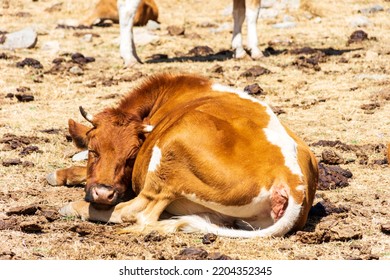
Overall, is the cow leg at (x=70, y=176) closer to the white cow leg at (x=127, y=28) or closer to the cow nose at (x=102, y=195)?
the cow nose at (x=102, y=195)

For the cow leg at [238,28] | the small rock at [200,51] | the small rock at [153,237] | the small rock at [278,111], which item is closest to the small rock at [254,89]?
the small rock at [278,111]

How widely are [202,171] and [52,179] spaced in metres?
2.08

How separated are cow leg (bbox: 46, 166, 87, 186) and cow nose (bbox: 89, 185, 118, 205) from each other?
1.12 metres

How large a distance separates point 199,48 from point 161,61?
3.62ft

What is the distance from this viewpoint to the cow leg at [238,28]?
51.0 feet

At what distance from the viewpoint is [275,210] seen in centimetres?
631

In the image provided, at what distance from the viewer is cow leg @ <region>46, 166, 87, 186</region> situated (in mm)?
7941

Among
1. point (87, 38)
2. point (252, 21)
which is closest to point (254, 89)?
point (252, 21)

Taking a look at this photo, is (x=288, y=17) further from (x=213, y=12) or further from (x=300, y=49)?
(x=300, y=49)

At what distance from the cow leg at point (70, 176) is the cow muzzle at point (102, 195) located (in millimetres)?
1090

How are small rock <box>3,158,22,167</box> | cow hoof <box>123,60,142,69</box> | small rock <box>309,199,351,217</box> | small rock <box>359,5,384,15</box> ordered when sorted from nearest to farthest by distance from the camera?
small rock <box>309,199,351,217</box> → small rock <box>3,158,22,167</box> → cow hoof <box>123,60,142,69</box> → small rock <box>359,5,384,15</box>

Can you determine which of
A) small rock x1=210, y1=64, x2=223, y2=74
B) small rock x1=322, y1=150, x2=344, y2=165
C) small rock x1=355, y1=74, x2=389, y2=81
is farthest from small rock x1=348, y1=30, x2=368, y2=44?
small rock x1=322, y1=150, x2=344, y2=165

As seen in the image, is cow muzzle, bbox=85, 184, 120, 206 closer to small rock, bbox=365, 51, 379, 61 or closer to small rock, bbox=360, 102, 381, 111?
small rock, bbox=360, 102, 381, 111

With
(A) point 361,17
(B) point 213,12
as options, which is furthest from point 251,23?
(B) point 213,12
